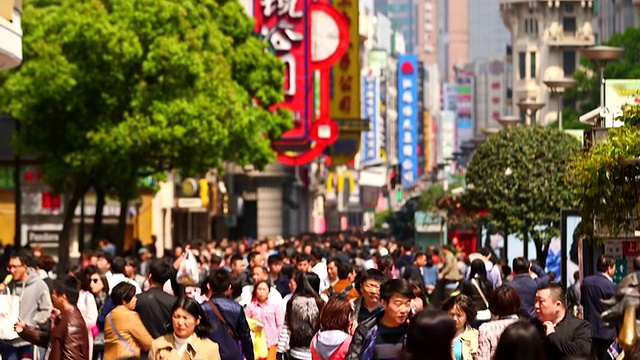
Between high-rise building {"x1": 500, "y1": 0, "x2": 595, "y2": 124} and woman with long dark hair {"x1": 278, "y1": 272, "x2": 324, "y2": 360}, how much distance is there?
358 ft

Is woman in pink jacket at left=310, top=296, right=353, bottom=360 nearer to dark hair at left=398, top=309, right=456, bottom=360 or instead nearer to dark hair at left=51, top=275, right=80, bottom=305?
dark hair at left=51, top=275, right=80, bottom=305

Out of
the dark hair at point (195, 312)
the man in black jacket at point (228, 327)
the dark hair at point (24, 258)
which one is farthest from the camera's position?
the dark hair at point (24, 258)

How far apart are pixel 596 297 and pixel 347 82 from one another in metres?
76.7

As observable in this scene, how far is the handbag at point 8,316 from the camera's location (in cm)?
1664

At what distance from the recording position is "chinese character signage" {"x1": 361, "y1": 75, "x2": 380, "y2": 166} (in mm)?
170625

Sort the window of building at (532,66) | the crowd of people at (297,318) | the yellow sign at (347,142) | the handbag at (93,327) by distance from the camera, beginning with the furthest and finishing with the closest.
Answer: the window of building at (532,66) → the yellow sign at (347,142) → the handbag at (93,327) → the crowd of people at (297,318)

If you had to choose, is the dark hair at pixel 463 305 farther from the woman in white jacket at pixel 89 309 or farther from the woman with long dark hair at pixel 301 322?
the woman in white jacket at pixel 89 309

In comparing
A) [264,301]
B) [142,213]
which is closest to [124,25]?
[142,213]

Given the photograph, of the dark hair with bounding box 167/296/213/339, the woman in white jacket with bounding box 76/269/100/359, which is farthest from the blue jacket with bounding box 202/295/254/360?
the woman in white jacket with bounding box 76/269/100/359

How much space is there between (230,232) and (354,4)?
12763mm

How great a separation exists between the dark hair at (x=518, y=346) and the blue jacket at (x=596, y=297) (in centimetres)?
971

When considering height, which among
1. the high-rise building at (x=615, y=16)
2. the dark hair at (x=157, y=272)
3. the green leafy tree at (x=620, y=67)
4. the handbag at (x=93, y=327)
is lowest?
the handbag at (x=93, y=327)

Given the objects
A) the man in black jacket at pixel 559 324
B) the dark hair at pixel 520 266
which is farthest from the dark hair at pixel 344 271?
the man in black jacket at pixel 559 324

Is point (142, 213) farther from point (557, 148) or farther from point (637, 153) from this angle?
point (637, 153)
